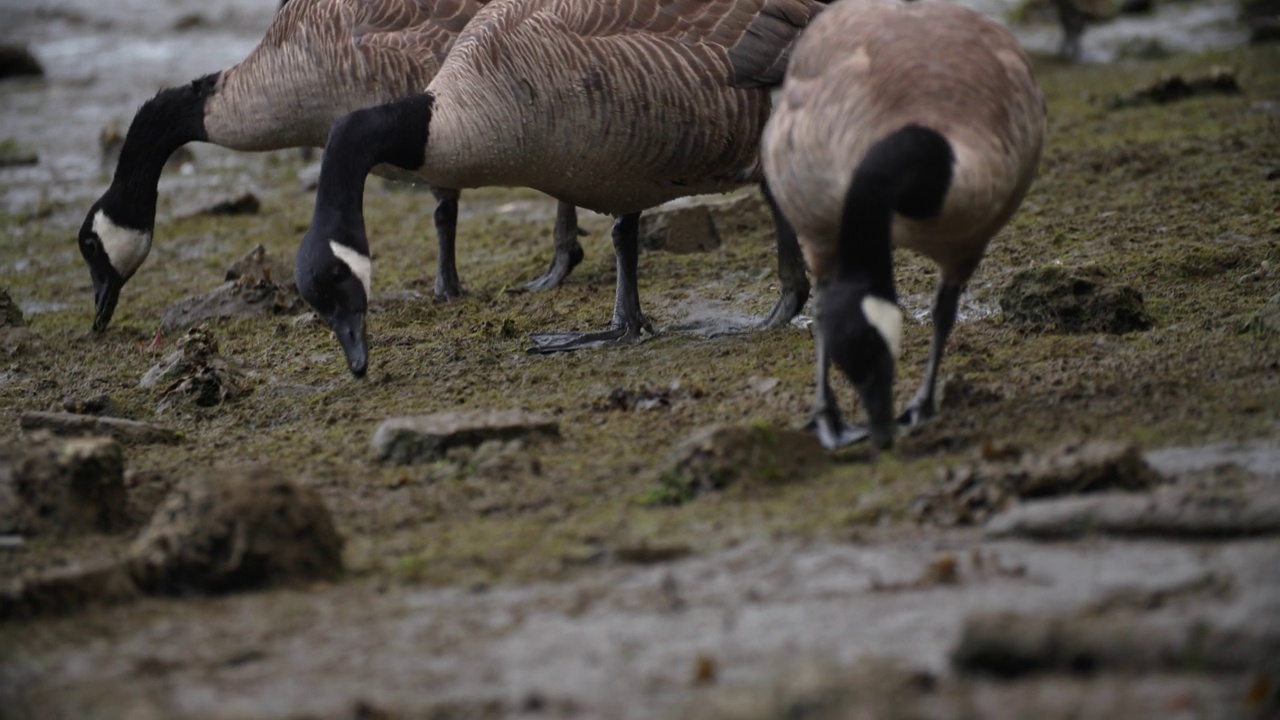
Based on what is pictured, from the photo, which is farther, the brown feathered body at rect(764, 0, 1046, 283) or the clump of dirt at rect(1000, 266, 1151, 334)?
the clump of dirt at rect(1000, 266, 1151, 334)

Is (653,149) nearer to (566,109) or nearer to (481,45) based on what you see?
(566,109)

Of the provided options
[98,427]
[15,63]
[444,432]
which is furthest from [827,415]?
[15,63]

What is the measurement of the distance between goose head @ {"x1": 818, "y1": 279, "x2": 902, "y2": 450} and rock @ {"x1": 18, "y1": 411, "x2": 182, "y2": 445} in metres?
3.13

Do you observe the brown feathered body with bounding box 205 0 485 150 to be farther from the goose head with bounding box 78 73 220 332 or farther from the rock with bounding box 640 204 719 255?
the rock with bounding box 640 204 719 255

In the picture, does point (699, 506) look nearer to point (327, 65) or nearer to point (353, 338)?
point (353, 338)

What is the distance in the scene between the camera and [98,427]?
6.52 m

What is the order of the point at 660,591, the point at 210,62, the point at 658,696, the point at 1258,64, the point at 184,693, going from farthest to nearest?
the point at 210,62, the point at 1258,64, the point at 660,591, the point at 184,693, the point at 658,696

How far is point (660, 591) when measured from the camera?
422 centimetres

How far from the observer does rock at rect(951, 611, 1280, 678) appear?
3.34m

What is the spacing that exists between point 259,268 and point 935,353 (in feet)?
17.2

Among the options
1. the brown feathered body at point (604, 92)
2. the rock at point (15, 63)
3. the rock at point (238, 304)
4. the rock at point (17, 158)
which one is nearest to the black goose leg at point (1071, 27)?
the brown feathered body at point (604, 92)

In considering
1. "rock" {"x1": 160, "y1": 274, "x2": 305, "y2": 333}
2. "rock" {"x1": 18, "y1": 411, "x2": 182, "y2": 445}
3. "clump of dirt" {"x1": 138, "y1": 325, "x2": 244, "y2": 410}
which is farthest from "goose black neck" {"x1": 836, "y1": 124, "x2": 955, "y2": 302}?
"rock" {"x1": 160, "y1": 274, "x2": 305, "y2": 333}

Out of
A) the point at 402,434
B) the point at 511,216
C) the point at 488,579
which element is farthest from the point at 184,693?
the point at 511,216

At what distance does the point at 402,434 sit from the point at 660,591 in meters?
1.97
